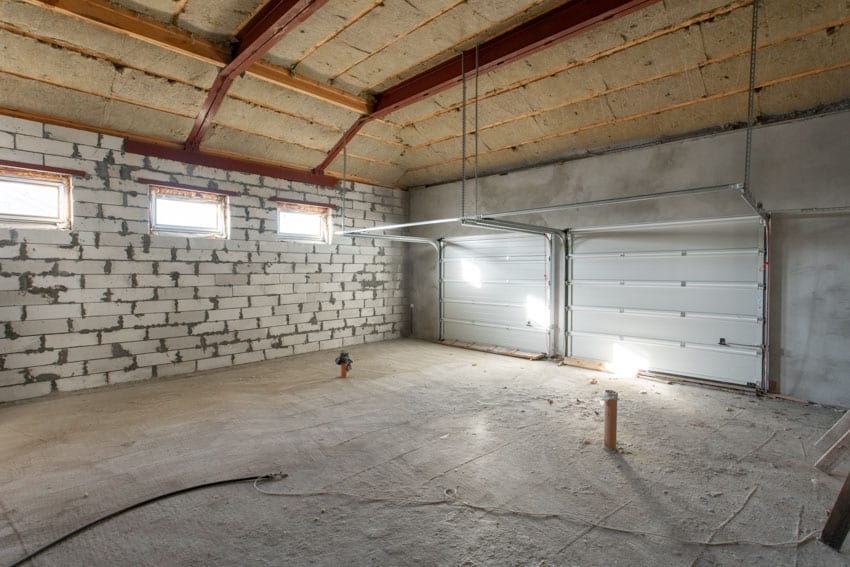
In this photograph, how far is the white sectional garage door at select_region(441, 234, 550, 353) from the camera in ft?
20.8

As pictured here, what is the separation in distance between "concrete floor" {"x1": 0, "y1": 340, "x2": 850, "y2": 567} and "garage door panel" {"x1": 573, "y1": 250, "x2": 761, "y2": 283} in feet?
4.44

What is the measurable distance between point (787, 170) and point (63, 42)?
7.17 metres

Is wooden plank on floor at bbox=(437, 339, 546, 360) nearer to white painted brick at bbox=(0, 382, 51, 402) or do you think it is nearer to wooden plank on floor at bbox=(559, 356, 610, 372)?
wooden plank on floor at bbox=(559, 356, 610, 372)

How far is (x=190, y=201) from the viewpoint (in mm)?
5445

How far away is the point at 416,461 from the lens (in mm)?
2893

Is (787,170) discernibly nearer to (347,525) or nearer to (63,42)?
(347,525)

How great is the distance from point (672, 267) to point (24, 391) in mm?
7397

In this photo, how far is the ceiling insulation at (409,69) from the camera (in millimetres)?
3602

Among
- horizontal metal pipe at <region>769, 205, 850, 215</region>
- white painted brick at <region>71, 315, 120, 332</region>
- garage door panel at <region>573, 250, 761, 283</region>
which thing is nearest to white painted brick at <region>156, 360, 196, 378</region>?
white painted brick at <region>71, 315, 120, 332</region>

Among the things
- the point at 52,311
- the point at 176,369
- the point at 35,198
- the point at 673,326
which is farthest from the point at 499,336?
the point at 35,198

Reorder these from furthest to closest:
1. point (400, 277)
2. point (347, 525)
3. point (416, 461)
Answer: point (400, 277) < point (416, 461) < point (347, 525)

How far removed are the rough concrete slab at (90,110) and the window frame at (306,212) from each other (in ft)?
5.22

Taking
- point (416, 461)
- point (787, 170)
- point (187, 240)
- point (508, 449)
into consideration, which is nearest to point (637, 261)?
point (787, 170)

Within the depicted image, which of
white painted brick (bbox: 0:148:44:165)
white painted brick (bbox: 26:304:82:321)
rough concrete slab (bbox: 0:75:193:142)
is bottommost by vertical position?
white painted brick (bbox: 26:304:82:321)
